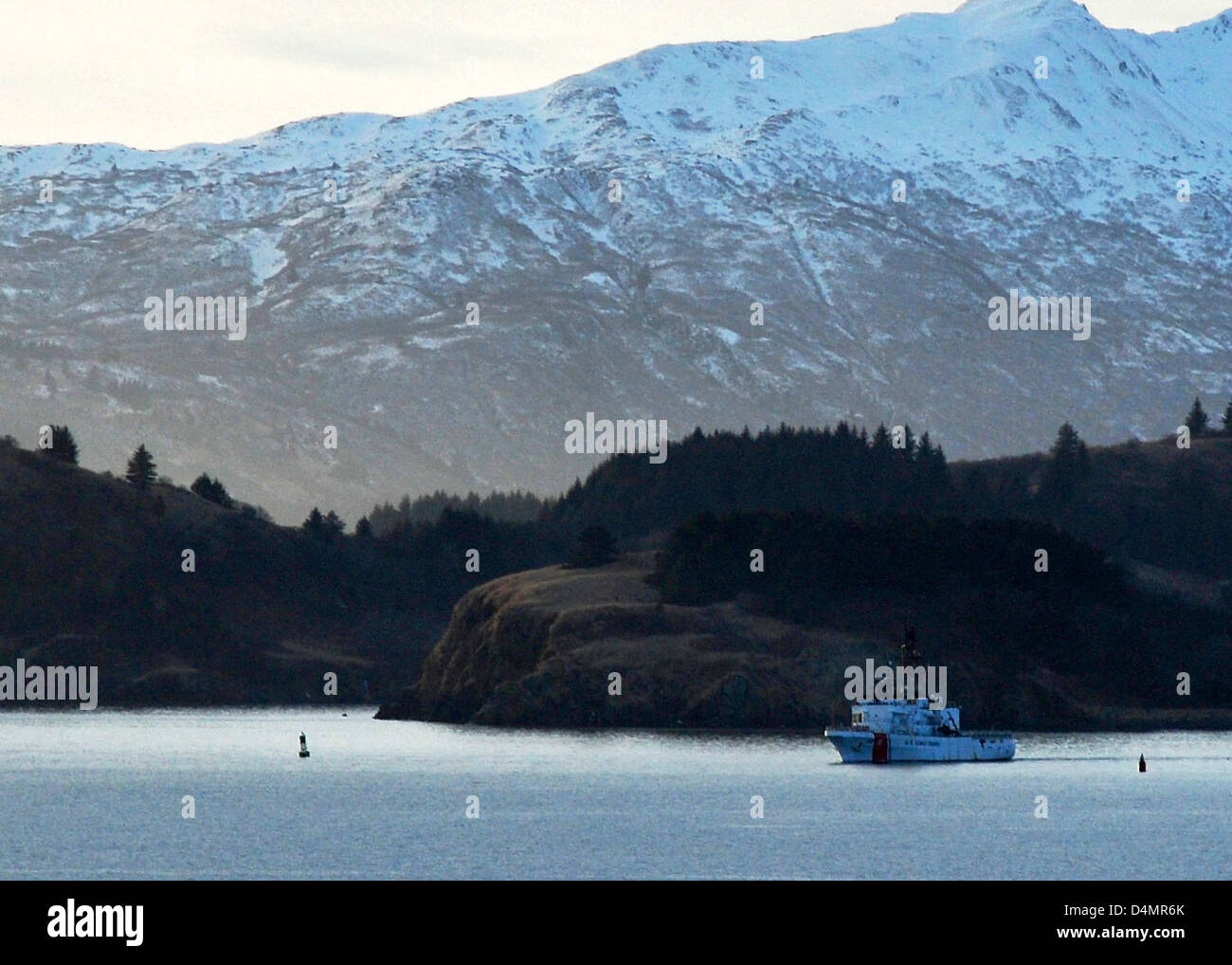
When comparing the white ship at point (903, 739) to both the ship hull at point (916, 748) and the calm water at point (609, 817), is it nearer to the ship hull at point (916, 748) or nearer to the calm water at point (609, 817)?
the ship hull at point (916, 748)

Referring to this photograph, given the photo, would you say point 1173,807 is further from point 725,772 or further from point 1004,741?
point 1004,741

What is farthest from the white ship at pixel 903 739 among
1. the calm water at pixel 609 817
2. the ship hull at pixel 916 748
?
the calm water at pixel 609 817

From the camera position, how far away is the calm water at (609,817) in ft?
347

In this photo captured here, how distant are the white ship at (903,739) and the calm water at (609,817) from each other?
10.9 ft

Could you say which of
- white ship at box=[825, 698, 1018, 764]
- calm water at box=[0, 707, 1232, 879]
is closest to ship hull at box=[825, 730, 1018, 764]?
white ship at box=[825, 698, 1018, 764]

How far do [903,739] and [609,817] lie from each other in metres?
59.3

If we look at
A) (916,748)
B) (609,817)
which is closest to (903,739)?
(916,748)

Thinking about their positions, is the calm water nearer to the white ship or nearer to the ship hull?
the ship hull

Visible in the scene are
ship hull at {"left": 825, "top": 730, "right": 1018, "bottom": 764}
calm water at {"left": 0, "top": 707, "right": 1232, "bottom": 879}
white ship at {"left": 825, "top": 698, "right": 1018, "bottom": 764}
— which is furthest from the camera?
white ship at {"left": 825, "top": 698, "right": 1018, "bottom": 764}

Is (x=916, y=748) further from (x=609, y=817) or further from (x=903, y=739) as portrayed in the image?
(x=609, y=817)

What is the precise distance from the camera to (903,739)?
184 metres

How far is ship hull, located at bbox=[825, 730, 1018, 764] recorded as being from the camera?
592 ft

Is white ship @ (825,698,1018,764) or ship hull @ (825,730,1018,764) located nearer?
ship hull @ (825,730,1018,764)
